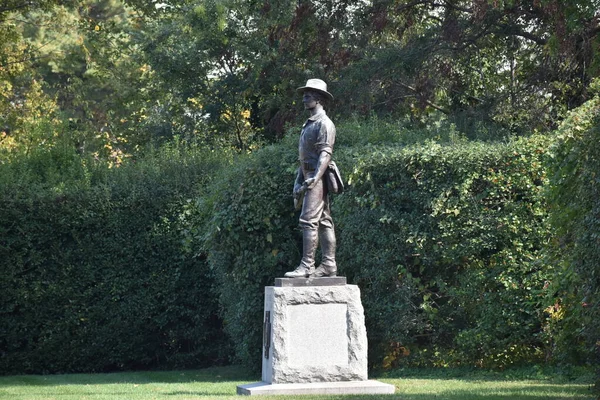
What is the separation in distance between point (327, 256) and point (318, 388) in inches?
58.2

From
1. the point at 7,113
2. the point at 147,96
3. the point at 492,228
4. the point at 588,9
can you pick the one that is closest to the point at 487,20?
the point at 588,9

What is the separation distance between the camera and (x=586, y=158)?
9.61 metres

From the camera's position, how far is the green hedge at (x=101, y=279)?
16.0m

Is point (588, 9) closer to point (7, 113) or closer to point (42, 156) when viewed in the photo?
point (42, 156)

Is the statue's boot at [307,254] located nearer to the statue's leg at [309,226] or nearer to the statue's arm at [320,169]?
the statue's leg at [309,226]

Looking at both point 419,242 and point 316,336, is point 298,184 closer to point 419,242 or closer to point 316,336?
point 316,336

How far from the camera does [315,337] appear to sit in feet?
36.2

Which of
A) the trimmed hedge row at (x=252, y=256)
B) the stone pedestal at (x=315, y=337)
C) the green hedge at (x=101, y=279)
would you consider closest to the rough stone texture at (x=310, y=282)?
the stone pedestal at (x=315, y=337)

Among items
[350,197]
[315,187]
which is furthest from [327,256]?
[350,197]

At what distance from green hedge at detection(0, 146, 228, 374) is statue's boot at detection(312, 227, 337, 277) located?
215 inches

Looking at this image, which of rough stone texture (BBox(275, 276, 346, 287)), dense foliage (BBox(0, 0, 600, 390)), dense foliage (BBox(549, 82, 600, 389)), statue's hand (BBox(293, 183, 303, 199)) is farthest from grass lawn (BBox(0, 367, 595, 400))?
statue's hand (BBox(293, 183, 303, 199))

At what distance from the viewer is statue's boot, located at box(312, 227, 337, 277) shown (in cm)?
1116

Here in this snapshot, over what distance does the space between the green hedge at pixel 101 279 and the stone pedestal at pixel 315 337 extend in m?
5.61

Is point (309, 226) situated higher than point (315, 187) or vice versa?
point (315, 187)
